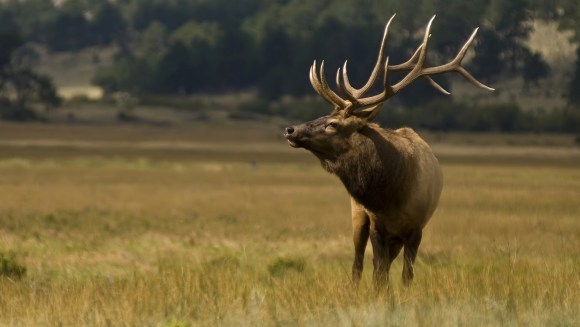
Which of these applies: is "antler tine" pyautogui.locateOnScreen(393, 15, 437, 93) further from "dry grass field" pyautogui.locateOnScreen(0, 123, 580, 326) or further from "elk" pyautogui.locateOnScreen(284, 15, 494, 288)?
"dry grass field" pyautogui.locateOnScreen(0, 123, 580, 326)

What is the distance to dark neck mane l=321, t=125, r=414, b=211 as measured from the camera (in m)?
12.1

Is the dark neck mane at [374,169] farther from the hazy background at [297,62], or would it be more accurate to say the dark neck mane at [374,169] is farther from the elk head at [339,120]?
the hazy background at [297,62]

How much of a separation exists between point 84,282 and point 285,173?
96.2 feet

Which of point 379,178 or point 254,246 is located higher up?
point 379,178

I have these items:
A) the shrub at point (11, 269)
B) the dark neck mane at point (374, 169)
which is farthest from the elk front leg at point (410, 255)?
the shrub at point (11, 269)

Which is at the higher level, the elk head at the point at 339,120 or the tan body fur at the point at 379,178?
the elk head at the point at 339,120

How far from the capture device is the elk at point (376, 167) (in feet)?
39.7

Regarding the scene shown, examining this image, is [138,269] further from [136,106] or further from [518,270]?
[136,106]

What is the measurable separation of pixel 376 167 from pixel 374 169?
27 mm

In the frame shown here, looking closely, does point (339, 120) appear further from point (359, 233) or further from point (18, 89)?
point (18, 89)

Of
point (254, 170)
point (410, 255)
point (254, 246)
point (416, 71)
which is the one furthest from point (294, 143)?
point (254, 170)

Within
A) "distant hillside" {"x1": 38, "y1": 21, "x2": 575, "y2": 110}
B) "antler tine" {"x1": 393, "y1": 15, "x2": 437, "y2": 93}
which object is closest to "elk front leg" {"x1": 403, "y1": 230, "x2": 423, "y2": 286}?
"antler tine" {"x1": 393, "y1": 15, "x2": 437, "y2": 93}

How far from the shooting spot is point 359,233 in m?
13.1

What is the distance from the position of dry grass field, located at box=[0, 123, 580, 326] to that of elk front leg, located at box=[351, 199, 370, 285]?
0.63 ft
